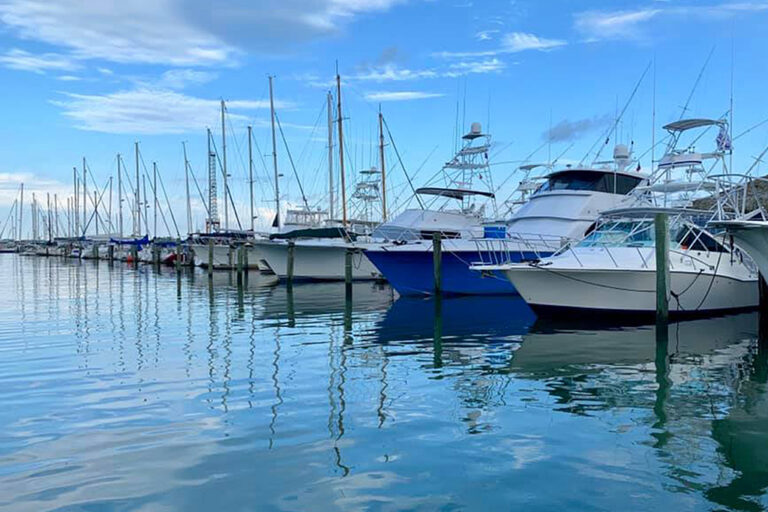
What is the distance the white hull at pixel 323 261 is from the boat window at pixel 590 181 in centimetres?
1300

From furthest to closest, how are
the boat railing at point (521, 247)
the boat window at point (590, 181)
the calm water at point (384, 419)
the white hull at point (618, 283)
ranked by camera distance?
the boat window at point (590, 181) < the boat railing at point (521, 247) < the white hull at point (618, 283) < the calm water at point (384, 419)

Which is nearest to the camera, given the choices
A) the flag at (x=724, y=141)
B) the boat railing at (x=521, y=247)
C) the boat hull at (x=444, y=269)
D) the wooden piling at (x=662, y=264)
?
the wooden piling at (x=662, y=264)

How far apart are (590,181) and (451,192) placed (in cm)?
653

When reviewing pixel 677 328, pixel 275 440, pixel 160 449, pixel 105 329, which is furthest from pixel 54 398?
pixel 677 328

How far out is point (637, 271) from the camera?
16.2 m

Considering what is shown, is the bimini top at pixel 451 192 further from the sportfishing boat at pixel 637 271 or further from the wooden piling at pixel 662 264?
the wooden piling at pixel 662 264

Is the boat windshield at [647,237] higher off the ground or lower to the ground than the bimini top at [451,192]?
lower

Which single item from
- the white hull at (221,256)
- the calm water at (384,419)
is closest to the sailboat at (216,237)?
the white hull at (221,256)

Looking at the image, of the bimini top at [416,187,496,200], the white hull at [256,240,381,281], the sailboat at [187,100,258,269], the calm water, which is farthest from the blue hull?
the sailboat at [187,100,258,269]

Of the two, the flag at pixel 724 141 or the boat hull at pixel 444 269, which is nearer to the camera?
the flag at pixel 724 141

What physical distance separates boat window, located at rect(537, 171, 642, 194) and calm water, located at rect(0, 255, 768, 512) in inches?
330

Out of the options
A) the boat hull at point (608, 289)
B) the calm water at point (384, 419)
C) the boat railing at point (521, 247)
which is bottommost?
the calm water at point (384, 419)

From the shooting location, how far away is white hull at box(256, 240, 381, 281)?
34.7 m

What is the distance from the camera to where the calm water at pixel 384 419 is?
5.76 metres
